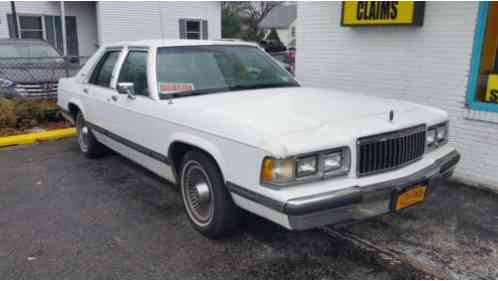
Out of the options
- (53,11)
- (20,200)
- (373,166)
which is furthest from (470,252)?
(53,11)

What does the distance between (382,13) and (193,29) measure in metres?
14.4

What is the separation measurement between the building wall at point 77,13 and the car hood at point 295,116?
14.0 meters

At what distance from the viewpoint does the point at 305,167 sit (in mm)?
2771

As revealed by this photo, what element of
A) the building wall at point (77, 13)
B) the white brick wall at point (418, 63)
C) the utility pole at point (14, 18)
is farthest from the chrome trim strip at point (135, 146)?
the building wall at point (77, 13)

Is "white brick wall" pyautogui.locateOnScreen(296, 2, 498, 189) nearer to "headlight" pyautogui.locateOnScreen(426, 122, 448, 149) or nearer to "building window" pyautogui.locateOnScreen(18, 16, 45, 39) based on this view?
"headlight" pyautogui.locateOnScreen(426, 122, 448, 149)

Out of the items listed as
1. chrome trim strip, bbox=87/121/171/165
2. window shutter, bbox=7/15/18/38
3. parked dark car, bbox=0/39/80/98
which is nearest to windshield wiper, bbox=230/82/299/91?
chrome trim strip, bbox=87/121/171/165

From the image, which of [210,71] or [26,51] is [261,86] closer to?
[210,71]

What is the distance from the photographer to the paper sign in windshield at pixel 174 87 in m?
3.89

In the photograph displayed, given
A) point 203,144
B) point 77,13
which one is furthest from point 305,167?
point 77,13

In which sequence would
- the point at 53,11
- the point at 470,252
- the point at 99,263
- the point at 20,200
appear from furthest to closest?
the point at 53,11
the point at 20,200
the point at 470,252
the point at 99,263

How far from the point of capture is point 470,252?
3.43 metres

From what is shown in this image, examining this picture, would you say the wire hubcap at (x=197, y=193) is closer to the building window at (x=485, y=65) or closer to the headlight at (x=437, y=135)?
the headlight at (x=437, y=135)

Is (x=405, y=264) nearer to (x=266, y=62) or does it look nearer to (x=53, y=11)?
(x=266, y=62)

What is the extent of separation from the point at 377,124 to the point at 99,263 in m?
2.28
